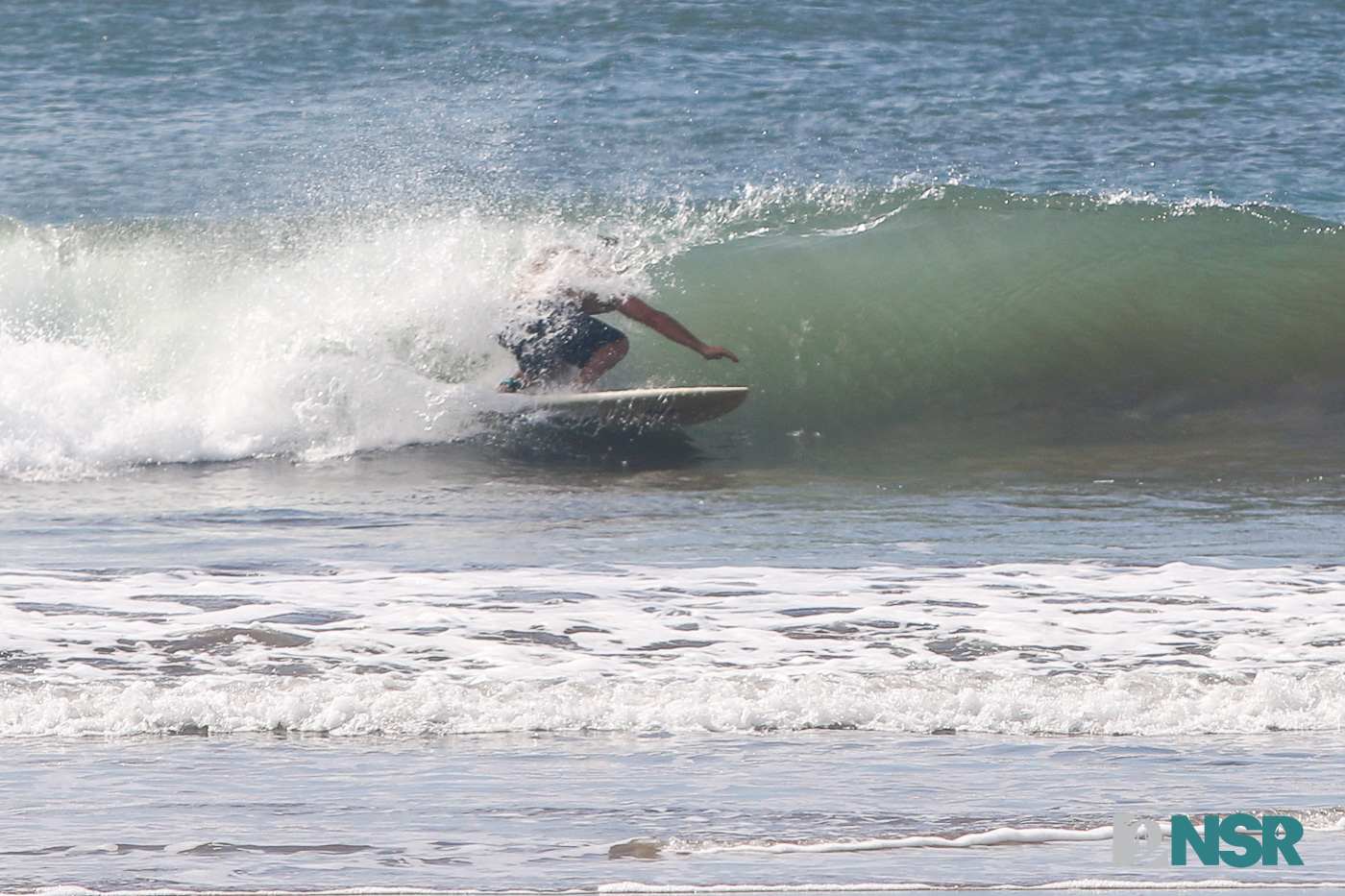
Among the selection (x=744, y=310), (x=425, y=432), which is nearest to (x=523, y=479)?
(x=425, y=432)

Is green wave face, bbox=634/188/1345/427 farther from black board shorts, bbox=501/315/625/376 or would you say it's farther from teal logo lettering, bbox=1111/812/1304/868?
teal logo lettering, bbox=1111/812/1304/868

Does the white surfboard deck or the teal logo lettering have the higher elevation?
the white surfboard deck

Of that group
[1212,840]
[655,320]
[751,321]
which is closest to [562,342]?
[655,320]

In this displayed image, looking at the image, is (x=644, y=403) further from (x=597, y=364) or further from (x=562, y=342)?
(x=562, y=342)

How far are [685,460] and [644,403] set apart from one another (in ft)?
1.55

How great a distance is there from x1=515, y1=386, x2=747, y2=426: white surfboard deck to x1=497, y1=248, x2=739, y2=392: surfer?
216 mm

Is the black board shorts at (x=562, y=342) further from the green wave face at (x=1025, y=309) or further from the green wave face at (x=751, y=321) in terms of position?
the green wave face at (x=1025, y=309)

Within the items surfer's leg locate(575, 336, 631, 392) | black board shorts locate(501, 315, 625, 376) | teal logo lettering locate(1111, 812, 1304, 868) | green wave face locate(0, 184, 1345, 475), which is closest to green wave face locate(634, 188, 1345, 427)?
green wave face locate(0, 184, 1345, 475)

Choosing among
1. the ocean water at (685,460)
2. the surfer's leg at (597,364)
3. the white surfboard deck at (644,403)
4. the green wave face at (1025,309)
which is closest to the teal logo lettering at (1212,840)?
the ocean water at (685,460)

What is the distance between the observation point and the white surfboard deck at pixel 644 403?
8.00m

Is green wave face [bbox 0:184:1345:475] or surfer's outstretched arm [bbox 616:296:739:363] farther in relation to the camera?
green wave face [bbox 0:184:1345:475]

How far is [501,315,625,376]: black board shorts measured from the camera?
26.9 ft

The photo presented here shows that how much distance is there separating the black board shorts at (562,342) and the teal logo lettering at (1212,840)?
556 centimetres

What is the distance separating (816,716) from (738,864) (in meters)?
0.97
